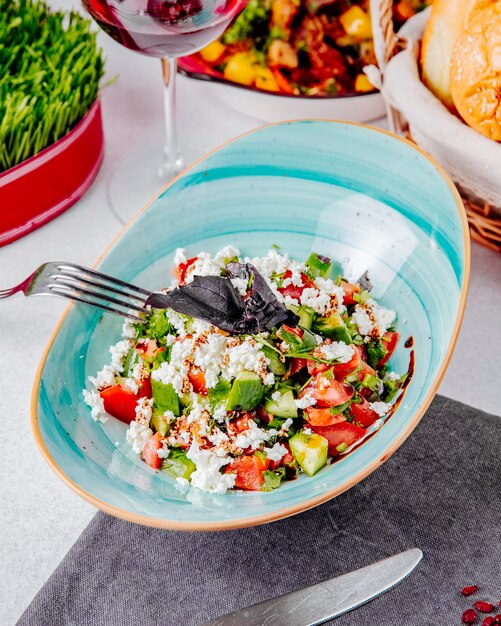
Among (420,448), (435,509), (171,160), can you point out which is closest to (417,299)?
(420,448)

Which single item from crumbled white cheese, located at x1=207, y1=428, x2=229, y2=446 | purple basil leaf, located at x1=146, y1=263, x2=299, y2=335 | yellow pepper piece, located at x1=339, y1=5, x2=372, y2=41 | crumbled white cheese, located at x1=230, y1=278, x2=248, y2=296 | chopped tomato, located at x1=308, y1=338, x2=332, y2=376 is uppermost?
yellow pepper piece, located at x1=339, y1=5, x2=372, y2=41

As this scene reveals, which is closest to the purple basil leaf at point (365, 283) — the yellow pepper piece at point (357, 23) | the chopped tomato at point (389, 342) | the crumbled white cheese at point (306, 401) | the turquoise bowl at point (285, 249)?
the turquoise bowl at point (285, 249)

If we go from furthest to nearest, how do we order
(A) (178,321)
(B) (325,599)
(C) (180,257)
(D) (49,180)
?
1. (D) (49,180)
2. (C) (180,257)
3. (A) (178,321)
4. (B) (325,599)

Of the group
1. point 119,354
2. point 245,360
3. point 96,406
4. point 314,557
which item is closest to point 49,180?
point 119,354

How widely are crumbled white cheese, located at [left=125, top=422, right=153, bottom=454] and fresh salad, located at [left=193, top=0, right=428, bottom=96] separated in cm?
103

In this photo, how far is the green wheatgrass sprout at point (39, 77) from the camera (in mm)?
1737

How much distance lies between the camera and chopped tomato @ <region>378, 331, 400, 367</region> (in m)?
1.41

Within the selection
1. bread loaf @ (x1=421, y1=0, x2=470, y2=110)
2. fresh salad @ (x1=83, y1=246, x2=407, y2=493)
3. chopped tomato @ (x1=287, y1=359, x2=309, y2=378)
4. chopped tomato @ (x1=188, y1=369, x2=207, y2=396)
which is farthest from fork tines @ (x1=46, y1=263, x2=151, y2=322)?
bread loaf @ (x1=421, y1=0, x2=470, y2=110)

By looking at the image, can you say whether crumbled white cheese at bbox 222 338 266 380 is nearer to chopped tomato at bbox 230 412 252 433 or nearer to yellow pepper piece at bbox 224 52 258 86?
chopped tomato at bbox 230 412 252 433

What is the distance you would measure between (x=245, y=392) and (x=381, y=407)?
0.23 metres

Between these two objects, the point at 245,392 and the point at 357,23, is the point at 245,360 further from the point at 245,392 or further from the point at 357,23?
the point at 357,23

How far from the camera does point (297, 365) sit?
129cm

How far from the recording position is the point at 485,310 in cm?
169

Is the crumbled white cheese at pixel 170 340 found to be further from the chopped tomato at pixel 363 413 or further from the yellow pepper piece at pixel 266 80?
the yellow pepper piece at pixel 266 80
